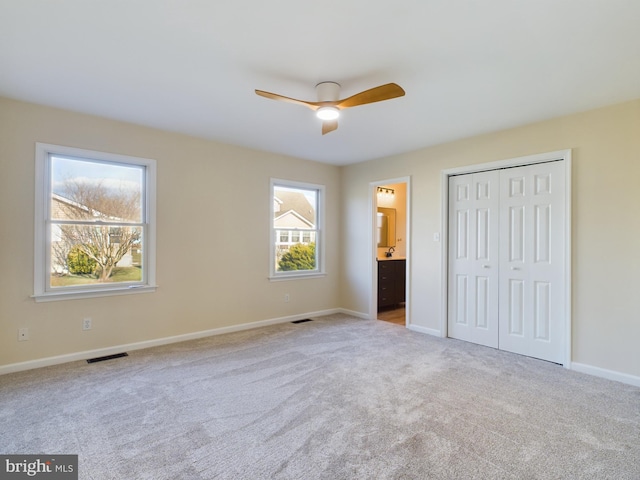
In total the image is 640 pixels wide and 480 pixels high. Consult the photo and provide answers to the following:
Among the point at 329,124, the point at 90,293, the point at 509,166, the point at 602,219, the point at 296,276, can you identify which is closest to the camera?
the point at 329,124

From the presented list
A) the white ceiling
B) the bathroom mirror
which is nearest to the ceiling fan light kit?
the white ceiling

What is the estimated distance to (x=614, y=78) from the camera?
8.63 feet

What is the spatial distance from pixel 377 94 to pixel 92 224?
10.5 feet

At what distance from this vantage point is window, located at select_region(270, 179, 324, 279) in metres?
5.14

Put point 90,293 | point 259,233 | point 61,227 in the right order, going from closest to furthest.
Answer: point 61,227 → point 90,293 → point 259,233

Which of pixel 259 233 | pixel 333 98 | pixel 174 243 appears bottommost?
pixel 174 243

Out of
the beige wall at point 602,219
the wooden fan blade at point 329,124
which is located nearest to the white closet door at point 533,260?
the beige wall at point 602,219

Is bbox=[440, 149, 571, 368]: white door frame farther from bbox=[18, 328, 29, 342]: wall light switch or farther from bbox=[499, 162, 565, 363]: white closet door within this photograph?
bbox=[18, 328, 29, 342]: wall light switch

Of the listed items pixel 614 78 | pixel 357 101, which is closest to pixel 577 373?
pixel 614 78

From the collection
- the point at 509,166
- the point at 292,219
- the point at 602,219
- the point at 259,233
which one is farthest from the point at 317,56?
the point at 292,219

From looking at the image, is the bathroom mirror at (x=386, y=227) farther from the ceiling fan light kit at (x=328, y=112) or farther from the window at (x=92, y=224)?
the window at (x=92, y=224)

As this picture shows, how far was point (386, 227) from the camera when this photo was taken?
666 centimetres

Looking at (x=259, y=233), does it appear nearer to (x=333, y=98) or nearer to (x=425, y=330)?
(x=333, y=98)

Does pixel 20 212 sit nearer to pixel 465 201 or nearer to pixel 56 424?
pixel 56 424
